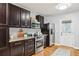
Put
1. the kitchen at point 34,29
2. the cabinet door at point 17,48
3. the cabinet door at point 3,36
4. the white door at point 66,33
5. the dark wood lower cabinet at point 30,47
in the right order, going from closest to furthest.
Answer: the cabinet door at point 3,36 → the kitchen at point 34,29 → the cabinet door at point 17,48 → the dark wood lower cabinet at point 30,47 → the white door at point 66,33

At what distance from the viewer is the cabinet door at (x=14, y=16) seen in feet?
10.9

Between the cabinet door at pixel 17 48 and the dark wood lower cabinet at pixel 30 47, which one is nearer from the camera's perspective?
the cabinet door at pixel 17 48

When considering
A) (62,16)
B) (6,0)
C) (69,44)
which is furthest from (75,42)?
(6,0)

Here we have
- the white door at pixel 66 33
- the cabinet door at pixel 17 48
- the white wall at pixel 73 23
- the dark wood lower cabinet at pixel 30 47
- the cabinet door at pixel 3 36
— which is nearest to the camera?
the cabinet door at pixel 3 36

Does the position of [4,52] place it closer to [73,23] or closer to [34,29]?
[34,29]

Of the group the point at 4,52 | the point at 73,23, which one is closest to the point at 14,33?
the point at 4,52

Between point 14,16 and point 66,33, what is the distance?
480cm

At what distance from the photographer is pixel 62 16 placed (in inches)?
305

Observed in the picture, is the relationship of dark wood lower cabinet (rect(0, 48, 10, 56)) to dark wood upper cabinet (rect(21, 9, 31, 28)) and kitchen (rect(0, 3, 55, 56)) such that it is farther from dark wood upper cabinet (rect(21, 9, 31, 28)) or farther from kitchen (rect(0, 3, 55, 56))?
dark wood upper cabinet (rect(21, 9, 31, 28))

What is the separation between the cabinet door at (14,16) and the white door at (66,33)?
4.41m

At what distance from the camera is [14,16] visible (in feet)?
11.8

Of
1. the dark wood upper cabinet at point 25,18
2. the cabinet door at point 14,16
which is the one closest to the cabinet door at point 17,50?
the cabinet door at point 14,16

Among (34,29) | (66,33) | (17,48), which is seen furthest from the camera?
(66,33)

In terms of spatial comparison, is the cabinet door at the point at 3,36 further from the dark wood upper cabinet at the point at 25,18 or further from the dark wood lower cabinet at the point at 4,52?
the dark wood upper cabinet at the point at 25,18
